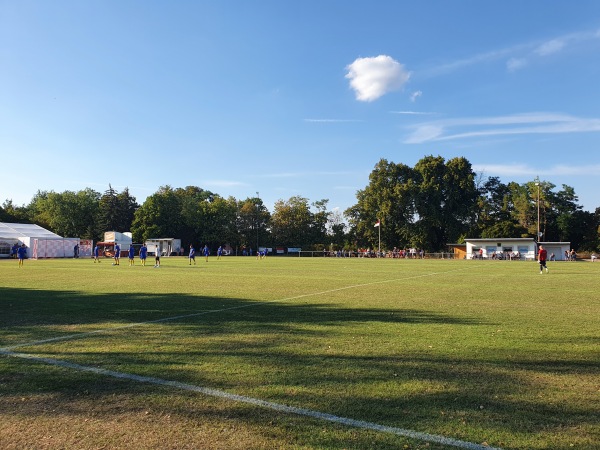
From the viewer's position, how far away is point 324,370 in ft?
19.0

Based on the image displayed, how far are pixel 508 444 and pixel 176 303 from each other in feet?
34.0

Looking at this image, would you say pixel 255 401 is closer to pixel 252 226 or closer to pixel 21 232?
pixel 21 232

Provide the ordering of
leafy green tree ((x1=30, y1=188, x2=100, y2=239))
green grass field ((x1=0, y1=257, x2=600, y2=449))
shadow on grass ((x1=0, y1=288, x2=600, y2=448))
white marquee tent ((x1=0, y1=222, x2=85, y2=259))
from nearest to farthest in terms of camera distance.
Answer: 1. green grass field ((x1=0, y1=257, x2=600, y2=449))
2. shadow on grass ((x1=0, y1=288, x2=600, y2=448))
3. white marquee tent ((x1=0, y1=222, x2=85, y2=259))
4. leafy green tree ((x1=30, y1=188, x2=100, y2=239))

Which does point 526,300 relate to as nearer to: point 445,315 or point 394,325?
point 445,315

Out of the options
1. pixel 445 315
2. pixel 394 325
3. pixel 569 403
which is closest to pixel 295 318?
pixel 394 325

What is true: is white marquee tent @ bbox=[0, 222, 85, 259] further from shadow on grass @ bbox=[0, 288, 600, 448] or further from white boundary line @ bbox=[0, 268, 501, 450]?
white boundary line @ bbox=[0, 268, 501, 450]

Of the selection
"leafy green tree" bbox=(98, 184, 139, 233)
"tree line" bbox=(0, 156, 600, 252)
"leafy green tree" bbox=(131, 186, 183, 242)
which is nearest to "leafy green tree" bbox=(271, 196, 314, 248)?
"tree line" bbox=(0, 156, 600, 252)

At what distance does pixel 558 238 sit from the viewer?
8106 cm

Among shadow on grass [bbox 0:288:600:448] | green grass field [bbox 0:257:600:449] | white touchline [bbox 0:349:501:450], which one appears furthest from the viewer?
shadow on grass [bbox 0:288:600:448]

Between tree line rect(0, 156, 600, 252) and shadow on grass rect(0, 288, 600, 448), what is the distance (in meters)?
72.0

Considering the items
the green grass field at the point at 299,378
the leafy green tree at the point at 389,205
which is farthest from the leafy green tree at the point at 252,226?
the green grass field at the point at 299,378

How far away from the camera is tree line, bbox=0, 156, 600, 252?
78.9 metres

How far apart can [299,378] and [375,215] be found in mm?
79768

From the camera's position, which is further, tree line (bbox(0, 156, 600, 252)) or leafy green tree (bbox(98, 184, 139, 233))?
leafy green tree (bbox(98, 184, 139, 233))
